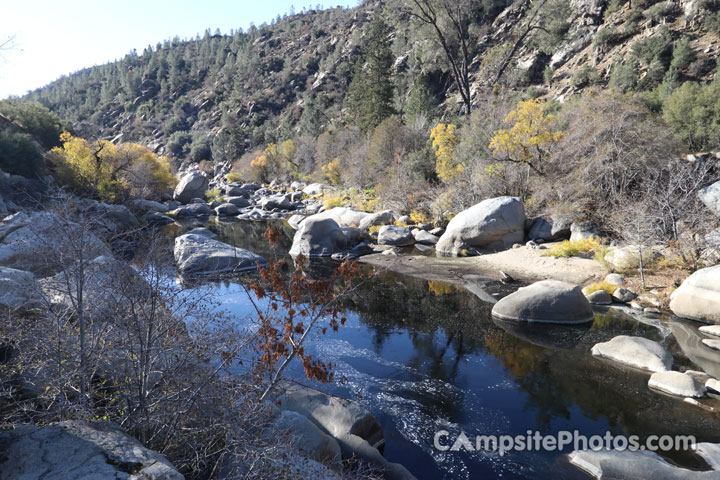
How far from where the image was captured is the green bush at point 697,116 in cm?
1750

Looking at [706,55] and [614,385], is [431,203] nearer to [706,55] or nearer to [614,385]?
[614,385]

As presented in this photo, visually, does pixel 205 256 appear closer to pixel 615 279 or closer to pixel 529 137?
pixel 615 279

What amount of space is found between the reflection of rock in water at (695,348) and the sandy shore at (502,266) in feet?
10.5

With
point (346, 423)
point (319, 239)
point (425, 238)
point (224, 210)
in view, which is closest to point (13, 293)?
point (346, 423)

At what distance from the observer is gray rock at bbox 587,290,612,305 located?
11.1 m

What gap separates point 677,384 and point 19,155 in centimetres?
3480

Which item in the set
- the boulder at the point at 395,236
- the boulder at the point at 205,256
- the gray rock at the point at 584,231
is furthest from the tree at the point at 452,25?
the boulder at the point at 205,256

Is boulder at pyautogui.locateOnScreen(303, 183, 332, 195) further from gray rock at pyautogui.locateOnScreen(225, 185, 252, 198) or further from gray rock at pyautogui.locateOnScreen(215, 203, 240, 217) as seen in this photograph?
gray rock at pyautogui.locateOnScreen(215, 203, 240, 217)

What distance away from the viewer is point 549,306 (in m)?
10.2

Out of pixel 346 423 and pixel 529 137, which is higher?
pixel 529 137

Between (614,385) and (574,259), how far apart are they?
7.82 metres

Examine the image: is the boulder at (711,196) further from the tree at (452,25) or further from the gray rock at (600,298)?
the tree at (452,25)

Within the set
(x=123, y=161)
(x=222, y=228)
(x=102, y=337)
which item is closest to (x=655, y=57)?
(x=222, y=228)

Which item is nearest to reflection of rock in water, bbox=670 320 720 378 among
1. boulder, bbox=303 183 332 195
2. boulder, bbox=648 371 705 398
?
boulder, bbox=648 371 705 398
